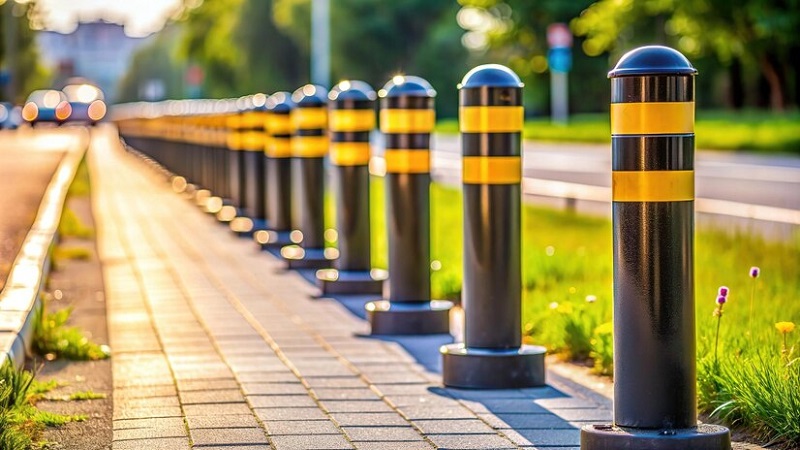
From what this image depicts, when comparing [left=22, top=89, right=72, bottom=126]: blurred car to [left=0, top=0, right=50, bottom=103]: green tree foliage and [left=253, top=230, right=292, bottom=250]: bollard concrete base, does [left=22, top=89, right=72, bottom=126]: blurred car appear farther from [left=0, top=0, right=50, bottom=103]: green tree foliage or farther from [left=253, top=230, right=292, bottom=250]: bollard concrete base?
[left=253, top=230, right=292, bottom=250]: bollard concrete base

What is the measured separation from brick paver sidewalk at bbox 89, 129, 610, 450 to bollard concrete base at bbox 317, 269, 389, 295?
0.16 m

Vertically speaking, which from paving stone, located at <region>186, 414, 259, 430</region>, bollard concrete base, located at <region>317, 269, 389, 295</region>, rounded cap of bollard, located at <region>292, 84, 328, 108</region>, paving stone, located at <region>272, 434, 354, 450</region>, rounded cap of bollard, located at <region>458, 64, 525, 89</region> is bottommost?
paving stone, located at <region>272, 434, 354, 450</region>

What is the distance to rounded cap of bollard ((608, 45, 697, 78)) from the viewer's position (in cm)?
456

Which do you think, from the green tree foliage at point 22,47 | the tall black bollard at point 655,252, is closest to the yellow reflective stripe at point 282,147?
the tall black bollard at point 655,252

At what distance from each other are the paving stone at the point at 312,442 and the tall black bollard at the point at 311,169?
5808 mm

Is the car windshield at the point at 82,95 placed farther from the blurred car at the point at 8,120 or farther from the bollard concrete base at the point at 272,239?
the bollard concrete base at the point at 272,239

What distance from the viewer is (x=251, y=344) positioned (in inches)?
288

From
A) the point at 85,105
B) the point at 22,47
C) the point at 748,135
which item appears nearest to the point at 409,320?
the point at 748,135

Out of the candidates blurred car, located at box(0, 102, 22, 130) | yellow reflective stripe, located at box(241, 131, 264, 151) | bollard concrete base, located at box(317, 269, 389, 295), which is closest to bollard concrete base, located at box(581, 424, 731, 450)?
bollard concrete base, located at box(317, 269, 389, 295)

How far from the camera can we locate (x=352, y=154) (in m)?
9.55

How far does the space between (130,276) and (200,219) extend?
18.1 feet

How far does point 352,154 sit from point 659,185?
510 cm

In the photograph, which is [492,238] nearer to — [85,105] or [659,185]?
[659,185]

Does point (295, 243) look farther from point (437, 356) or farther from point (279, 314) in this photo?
point (437, 356)
